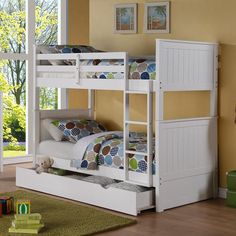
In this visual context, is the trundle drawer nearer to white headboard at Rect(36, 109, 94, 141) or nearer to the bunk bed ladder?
the bunk bed ladder

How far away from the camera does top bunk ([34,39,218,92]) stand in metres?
4.52

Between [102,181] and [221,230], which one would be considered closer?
[221,230]

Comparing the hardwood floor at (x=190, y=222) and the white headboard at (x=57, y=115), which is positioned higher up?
the white headboard at (x=57, y=115)

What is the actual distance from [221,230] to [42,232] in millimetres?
1204

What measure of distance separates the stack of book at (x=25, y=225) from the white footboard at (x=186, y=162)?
3.51ft

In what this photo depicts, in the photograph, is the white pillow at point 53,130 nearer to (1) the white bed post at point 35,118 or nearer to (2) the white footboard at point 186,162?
(1) the white bed post at point 35,118

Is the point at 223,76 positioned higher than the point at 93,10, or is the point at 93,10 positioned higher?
the point at 93,10

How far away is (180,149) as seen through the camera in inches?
185

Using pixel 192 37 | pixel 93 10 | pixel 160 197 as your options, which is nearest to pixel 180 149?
pixel 160 197

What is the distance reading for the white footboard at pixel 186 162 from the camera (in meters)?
4.55

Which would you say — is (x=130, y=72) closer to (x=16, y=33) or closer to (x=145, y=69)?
(x=145, y=69)

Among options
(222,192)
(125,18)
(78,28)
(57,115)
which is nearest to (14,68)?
(78,28)

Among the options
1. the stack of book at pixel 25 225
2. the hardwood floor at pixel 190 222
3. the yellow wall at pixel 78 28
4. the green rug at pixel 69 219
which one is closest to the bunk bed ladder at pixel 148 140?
the hardwood floor at pixel 190 222

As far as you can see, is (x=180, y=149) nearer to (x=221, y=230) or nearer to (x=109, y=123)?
(x=221, y=230)
